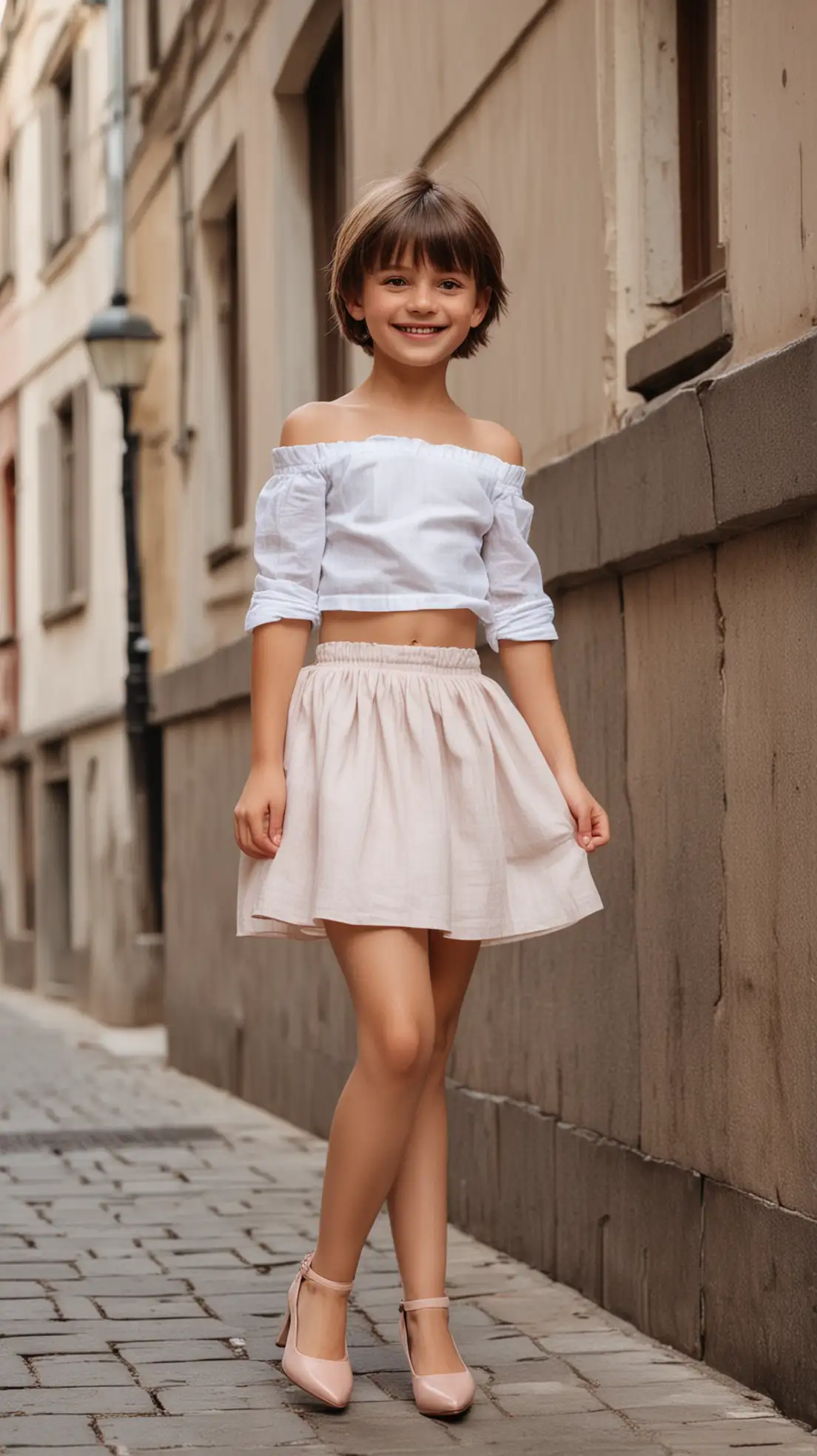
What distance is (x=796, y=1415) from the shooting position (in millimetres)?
4000

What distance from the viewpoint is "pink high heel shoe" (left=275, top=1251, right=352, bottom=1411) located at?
4016mm

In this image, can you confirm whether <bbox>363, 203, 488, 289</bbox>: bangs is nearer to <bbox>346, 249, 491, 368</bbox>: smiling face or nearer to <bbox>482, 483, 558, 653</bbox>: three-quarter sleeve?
<bbox>346, 249, 491, 368</bbox>: smiling face

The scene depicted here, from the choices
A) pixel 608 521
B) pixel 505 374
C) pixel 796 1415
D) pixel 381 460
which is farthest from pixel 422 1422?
pixel 505 374

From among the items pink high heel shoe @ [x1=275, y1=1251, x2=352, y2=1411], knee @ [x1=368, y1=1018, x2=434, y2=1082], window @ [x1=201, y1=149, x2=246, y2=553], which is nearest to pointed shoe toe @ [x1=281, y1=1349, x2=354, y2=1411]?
pink high heel shoe @ [x1=275, y1=1251, x2=352, y2=1411]

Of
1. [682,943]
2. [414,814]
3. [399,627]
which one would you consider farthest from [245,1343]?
[399,627]

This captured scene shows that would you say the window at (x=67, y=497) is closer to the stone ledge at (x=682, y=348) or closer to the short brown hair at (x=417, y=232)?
the stone ledge at (x=682, y=348)

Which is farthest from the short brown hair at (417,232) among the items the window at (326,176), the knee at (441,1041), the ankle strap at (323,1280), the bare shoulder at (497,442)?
the window at (326,176)

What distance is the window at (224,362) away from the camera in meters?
11.0

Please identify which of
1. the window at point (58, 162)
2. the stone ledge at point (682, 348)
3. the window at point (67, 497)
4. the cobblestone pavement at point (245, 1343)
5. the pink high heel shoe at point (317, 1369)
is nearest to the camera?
the cobblestone pavement at point (245, 1343)

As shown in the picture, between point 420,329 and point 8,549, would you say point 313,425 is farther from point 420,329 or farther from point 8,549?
point 8,549

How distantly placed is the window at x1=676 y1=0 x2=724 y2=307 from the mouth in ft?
3.81

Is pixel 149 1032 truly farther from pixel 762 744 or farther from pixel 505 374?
pixel 762 744

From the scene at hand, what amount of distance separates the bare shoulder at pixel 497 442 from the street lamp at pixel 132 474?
8532 mm

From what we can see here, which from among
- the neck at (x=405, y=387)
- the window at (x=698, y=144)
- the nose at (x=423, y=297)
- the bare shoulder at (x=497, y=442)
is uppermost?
the window at (x=698, y=144)
